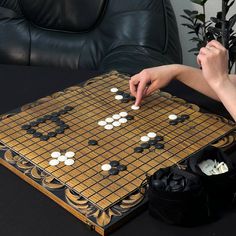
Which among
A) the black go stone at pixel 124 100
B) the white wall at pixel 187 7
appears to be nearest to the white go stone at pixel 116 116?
the black go stone at pixel 124 100

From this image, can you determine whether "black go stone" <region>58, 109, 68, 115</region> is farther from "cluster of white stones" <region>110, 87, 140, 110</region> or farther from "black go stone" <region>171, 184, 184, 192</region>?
"black go stone" <region>171, 184, 184, 192</region>

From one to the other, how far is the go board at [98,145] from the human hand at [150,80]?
0.03m

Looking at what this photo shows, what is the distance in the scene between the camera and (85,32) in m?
2.40

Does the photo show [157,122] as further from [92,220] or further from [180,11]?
[180,11]

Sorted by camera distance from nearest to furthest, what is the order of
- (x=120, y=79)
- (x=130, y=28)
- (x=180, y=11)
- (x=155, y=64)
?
(x=120, y=79), (x=155, y=64), (x=130, y=28), (x=180, y=11)

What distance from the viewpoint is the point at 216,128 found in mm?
1380

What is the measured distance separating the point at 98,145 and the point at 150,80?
365 mm

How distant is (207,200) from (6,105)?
0.75 m

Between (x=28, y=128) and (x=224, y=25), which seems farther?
(x=224, y=25)

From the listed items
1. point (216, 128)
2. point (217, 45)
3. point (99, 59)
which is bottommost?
point (99, 59)

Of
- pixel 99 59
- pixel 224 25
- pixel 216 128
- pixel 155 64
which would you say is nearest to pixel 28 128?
pixel 216 128

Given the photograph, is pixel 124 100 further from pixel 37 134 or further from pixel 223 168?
pixel 223 168

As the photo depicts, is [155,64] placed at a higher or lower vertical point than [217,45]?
lower

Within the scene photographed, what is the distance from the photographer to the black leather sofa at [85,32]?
219 cm
